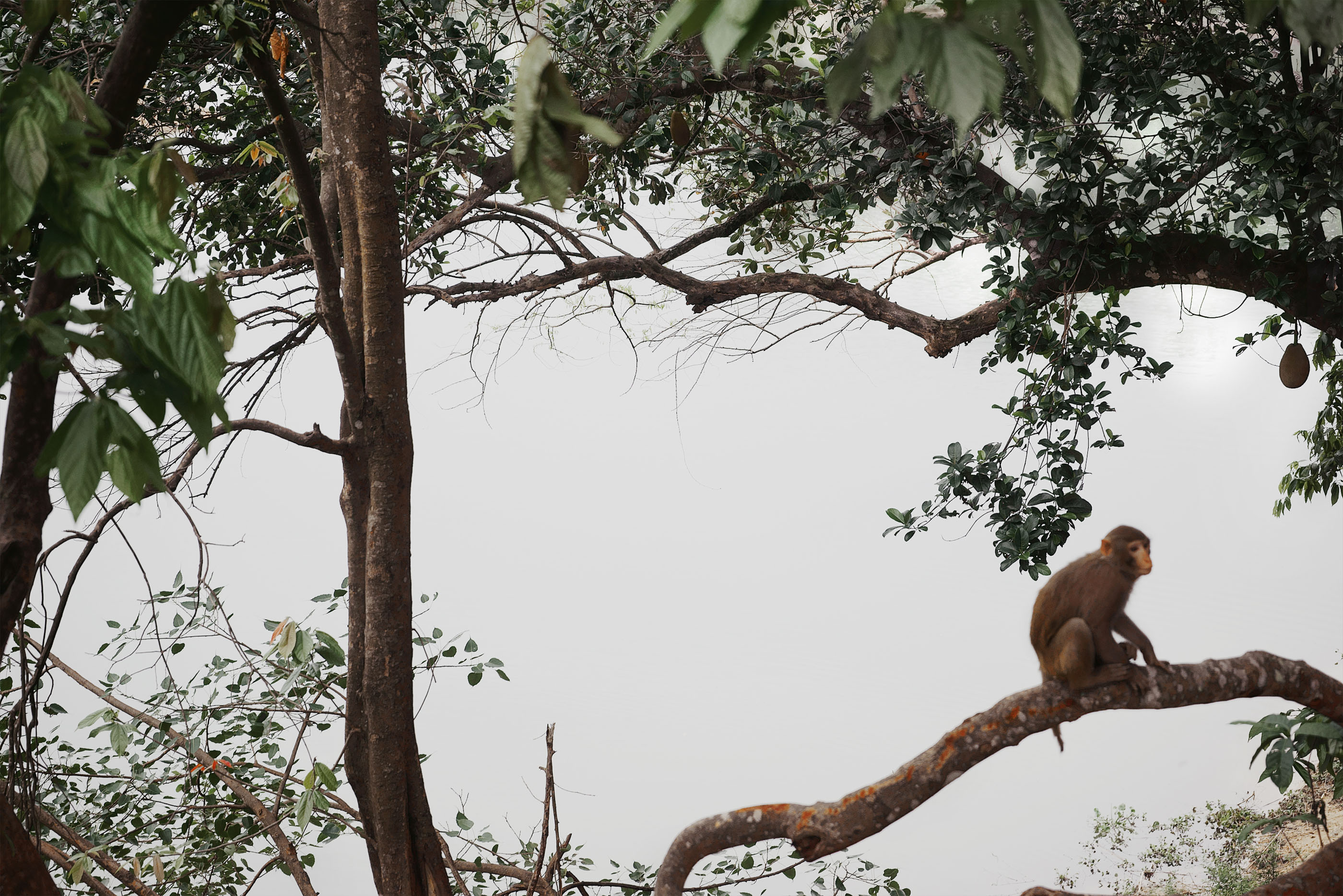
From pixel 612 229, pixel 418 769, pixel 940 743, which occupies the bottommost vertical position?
pixel 940 743

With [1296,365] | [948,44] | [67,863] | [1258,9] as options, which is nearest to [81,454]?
[948,44]

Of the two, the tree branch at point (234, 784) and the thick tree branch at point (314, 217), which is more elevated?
the thick tree branch at point (314, 217)

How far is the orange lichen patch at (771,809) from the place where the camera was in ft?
5.00

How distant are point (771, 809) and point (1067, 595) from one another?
642mm

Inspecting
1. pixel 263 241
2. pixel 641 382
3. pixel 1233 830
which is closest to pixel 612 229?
pixel 641 382

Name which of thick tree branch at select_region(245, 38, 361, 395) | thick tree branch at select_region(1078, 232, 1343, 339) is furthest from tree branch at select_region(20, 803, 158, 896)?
thick tree branch at select_region(1078, 232, 1343, 339)

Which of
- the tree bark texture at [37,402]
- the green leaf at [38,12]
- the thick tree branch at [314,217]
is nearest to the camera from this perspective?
the green leaf at [38,12]

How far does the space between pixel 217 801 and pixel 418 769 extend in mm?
965

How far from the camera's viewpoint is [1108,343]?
6.92ft

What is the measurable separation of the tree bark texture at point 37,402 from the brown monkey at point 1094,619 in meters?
1.35

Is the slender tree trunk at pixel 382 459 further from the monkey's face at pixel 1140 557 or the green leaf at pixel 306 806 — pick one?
the monkey's face at pixel 1140 557

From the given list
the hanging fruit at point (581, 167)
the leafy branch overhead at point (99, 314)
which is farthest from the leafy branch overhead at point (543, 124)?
the hanging fruit at point (581, 167)

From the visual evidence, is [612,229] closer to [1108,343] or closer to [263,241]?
[263,241]

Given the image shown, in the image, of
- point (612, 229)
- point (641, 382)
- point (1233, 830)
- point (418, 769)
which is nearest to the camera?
point (418, 769)
